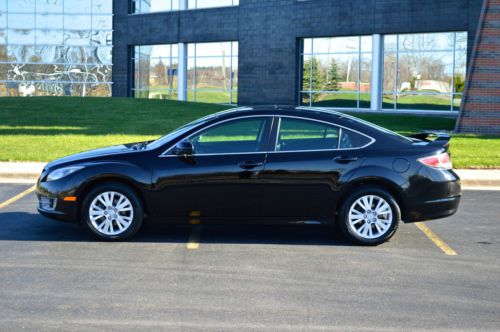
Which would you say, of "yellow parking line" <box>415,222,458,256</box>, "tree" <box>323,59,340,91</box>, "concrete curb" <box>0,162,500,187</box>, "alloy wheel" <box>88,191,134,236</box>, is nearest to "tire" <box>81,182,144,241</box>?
"alloy wheel" <box>88,191,134,236</box>

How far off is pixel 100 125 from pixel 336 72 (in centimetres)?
1686

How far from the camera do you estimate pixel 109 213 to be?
868 centimetres

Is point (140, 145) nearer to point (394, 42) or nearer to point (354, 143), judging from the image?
point (354, 143)

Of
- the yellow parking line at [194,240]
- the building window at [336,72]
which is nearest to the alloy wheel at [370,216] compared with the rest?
the yellow parking line at [194,240]

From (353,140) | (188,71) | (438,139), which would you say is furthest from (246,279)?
(188,71)

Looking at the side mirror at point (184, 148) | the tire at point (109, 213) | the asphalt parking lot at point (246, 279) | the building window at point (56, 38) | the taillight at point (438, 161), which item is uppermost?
the building window at point (56, 38)

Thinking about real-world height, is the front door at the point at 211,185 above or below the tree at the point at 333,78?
below

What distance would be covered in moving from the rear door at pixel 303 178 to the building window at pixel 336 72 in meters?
29.9

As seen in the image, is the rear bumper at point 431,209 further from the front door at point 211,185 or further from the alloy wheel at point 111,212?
the alloy wheel at point 111,212

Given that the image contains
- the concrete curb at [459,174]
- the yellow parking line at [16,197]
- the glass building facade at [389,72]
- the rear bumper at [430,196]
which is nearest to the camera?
the rear bumper at [430,196]

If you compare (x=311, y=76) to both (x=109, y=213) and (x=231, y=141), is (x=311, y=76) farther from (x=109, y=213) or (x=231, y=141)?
(x=109, y=213)

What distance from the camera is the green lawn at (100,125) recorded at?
1803cm

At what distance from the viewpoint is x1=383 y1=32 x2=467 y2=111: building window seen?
35.3 m

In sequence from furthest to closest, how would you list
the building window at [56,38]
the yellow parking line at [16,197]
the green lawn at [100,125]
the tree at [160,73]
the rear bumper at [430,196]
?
1. the building window at [56,38]
2. the tree at [160,73]
3. the green lawn at [100,125]
4. the yellow parking line at [16,197]
5. the rear bumper at [430,196]
